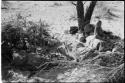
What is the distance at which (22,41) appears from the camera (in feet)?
15.3

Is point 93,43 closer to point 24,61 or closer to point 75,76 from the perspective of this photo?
point 75,76

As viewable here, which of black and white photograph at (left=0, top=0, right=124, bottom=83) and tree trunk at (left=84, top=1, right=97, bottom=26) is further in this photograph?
tree trunk at (left=84, top=1, right=97, bottom=26)

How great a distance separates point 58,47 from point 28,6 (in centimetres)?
291

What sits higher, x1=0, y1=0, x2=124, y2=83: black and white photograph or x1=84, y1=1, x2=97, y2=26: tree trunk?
x1=84, y1=1, x2=97, y2=26: tree trunk

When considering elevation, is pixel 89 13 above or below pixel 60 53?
above

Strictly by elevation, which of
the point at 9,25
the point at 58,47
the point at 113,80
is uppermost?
the point at 9,25

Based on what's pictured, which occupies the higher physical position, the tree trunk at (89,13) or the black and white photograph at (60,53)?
the tree trunk at (89,13)

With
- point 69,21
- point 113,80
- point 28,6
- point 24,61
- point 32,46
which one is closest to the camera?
point 113,80

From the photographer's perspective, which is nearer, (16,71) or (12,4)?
(16,71)

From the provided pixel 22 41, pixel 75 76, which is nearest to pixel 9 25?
pixel 22 41

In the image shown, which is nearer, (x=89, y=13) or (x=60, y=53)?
(x=60, y=53)

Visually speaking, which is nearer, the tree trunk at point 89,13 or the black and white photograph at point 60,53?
the black and white photograph at point 60,53

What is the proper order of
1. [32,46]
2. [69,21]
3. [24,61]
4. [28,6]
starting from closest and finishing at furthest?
[24,61] → [32,46] → [69,21] → [28,6]

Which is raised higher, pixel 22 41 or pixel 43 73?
pixel 22 41
